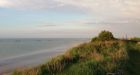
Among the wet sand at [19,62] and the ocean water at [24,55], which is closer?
the wet sand at [19,62]

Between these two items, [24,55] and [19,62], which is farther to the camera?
[24,55]

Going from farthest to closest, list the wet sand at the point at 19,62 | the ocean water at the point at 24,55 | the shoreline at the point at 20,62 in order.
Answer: the ocean water at the point at 24,55 → the wet sand at the point at 19,62 → the shoreline at the point at 20,62

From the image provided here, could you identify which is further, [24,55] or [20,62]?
[24,55]

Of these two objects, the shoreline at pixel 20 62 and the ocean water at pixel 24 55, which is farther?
the ocean water at pixel 24 55

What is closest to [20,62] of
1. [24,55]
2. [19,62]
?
[19,62]

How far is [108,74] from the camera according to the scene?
13.5 metres

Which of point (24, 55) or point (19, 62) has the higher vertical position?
point (19, 62)

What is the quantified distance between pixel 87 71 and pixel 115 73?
124 centimetres

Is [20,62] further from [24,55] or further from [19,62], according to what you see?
[24,55]

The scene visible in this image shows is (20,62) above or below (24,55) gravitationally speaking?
above

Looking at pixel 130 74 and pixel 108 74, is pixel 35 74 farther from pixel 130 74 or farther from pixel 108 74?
pixel 130 74

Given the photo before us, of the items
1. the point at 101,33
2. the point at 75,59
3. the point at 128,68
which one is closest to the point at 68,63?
the point at 75,59

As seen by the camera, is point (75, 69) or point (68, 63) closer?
point (75, 69)

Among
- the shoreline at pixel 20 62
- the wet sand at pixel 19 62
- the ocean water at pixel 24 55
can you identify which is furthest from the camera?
the ocean water at pixel 24 55
